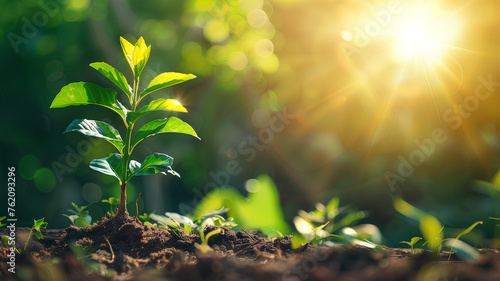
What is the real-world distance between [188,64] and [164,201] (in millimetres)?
1255

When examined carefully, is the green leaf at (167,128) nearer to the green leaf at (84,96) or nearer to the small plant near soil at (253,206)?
the green leaf at (84,96)

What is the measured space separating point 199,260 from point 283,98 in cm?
246

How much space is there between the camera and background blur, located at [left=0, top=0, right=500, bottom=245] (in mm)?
2713

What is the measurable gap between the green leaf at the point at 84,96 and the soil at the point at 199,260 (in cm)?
42

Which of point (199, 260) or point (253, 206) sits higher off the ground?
point (253, 206)

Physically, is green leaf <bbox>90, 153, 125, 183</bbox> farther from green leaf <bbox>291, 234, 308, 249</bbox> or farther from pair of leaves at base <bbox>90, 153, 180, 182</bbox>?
green leaf <bbox>291, 234, 308, 249</bbox>

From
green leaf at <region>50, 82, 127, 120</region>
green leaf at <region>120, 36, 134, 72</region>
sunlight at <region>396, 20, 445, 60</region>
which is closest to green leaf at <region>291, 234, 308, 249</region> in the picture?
green leaf at <region>50, 82, 127, 120</region>

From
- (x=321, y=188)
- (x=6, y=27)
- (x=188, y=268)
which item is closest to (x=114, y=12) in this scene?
(x=6, y=27)

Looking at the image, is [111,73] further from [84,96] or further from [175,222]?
[175,222]

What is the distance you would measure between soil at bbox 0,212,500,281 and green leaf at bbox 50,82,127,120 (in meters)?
0.42

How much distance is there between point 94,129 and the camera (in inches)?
43.6

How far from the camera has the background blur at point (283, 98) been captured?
2713 mm

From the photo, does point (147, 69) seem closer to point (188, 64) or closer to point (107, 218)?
point (188, 64)

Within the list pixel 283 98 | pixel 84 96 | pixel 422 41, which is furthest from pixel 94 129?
pixel 422 41
